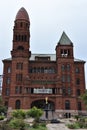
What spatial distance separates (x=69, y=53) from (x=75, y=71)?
7070 mm

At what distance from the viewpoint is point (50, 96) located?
84.6 m

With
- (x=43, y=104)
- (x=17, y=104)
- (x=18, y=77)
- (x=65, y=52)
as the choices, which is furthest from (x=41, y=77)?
(x=65, y=52)

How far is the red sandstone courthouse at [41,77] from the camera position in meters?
84.4

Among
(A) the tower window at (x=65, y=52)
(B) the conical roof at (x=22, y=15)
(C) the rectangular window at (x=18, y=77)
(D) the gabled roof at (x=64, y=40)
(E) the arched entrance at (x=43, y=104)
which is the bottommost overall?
(E) the arched entrance at (x=43, y=104)

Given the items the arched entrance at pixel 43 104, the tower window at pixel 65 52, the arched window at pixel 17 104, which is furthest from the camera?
the tower window at pixel 65 52

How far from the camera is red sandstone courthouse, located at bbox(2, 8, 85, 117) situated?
84438 mm

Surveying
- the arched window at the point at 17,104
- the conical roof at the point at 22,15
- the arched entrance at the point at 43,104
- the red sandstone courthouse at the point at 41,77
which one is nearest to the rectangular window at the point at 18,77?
the red sandstone courthouse at the point at 41,77

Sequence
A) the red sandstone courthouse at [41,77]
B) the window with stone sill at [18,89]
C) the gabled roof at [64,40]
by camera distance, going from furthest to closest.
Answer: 1. the gabled roof at [64,40]
2. the window with stone sill at [18,89]
3. the red sandstone courthouse at [41,77]

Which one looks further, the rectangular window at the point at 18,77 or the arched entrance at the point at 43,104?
the rectangular window at the point at 18,77

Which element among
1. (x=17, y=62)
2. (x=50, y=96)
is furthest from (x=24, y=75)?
(x=50, y=96)

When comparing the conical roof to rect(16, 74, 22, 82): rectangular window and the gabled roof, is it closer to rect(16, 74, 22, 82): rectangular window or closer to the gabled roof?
the gabled roof

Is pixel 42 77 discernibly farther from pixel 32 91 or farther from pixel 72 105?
pixel 72 105

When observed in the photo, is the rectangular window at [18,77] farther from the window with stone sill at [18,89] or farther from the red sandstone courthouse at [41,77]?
the window with stone sill at [18,89]

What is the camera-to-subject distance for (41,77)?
88688mm
